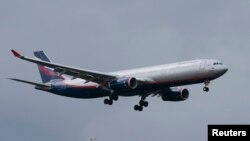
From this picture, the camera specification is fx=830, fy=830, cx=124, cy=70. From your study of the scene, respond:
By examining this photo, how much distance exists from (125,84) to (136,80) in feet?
5.01

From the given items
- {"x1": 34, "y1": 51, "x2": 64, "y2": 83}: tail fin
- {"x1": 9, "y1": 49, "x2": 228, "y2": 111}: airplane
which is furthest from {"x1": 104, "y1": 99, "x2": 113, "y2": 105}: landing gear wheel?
{"x1": 34, "y1": 51, "x2": 64, "y2": 83}: tail fin

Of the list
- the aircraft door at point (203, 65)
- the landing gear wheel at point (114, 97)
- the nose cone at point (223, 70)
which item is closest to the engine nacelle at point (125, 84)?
the landing gear wheel at point (114, 97)

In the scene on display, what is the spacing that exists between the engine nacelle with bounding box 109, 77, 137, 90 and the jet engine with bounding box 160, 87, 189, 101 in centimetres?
849

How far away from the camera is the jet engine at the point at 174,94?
342 feet

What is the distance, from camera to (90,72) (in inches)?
3888

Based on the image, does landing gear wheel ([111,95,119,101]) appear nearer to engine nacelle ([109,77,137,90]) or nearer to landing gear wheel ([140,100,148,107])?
engine nacelle ([109,77,137,90])

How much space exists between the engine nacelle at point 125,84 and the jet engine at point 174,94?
8.49 meters

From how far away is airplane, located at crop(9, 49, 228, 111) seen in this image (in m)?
94.1

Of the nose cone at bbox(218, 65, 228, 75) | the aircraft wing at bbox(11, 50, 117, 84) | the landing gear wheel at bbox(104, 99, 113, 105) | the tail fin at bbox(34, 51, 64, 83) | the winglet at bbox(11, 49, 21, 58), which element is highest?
the tail fin at bbox(34, 51, 64, 83)

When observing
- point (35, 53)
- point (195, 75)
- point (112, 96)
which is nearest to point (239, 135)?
point (195, 75)

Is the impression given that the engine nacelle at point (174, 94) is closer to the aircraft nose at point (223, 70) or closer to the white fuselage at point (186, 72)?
the white fuselage at point (186, 72)

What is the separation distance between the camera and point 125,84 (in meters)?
96.1

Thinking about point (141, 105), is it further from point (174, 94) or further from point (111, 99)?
point (111, 99)

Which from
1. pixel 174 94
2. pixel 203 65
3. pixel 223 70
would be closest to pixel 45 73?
pixel 174 94
